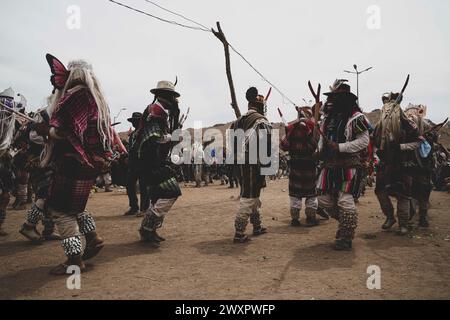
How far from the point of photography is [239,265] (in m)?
4.57

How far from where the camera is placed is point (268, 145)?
579cm

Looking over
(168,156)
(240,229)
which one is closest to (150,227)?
(168,156)

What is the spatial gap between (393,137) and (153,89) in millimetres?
3995

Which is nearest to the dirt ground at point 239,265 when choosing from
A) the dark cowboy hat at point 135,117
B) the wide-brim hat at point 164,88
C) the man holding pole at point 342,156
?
the man holding pole at point 342,156

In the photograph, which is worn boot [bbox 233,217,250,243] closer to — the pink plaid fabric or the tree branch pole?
the pink plaid fabric

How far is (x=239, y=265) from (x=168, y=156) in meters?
2.03

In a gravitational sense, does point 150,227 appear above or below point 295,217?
above

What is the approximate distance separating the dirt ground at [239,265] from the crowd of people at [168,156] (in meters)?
0.33

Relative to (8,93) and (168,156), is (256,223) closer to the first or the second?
(168,156)

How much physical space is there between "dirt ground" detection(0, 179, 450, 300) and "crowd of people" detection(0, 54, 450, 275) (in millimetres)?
331

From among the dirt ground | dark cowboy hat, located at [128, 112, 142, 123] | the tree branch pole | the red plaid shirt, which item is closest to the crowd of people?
the red plaid shirt

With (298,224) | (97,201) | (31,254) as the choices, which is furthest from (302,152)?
(97,201)

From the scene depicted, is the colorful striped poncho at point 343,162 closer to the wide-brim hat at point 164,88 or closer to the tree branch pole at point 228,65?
the wide-brim hat at point 164,88

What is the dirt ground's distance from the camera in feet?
11.8
